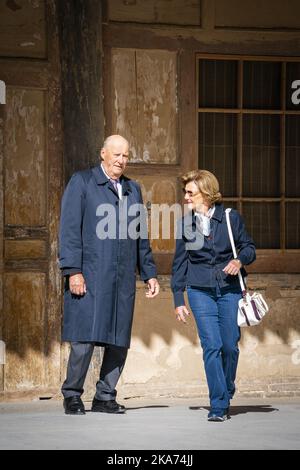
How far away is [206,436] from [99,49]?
151 inches

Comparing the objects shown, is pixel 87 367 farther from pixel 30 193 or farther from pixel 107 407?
pixel 30 193

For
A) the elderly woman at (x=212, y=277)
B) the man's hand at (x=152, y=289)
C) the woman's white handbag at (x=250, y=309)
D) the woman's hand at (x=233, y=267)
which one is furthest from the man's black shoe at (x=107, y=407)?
the woman's hand at (x=233, y=267)

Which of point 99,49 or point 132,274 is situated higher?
point 99,49

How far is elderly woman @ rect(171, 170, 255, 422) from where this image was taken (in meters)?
10.3

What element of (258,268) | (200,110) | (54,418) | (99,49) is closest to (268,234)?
(258,268)

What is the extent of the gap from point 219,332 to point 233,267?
0.48 meters

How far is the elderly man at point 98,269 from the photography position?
1036 centimetres

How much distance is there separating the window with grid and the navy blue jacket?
7.28ft

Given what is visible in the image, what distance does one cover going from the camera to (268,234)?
12.8 m

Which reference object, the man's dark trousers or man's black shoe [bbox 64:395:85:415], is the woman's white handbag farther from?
man's black shoe [bbox 64:395:85:415]

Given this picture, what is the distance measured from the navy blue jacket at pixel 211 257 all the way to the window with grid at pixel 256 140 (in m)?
2.22

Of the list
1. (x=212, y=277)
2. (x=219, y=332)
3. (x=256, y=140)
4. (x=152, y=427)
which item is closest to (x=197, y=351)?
(x=256, y=140)

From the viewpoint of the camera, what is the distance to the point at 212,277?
10.3 metres

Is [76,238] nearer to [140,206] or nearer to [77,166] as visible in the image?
[140,206]
